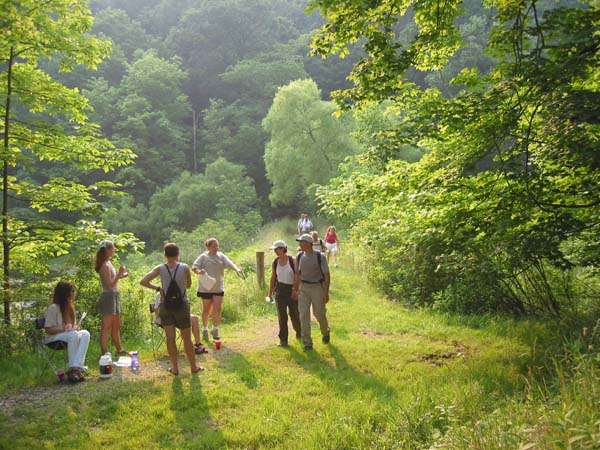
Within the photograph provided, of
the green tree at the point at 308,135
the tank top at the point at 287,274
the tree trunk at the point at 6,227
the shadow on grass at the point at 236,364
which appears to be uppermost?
the green tree at the point at 308,135

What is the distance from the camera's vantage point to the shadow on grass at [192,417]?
3979 mm

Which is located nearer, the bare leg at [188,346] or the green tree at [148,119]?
the bare leg at [188,346]

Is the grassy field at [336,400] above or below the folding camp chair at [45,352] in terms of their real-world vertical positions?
below

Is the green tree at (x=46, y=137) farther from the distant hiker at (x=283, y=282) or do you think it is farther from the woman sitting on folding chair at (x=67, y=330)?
the distant hiker at (x=283, y=282)

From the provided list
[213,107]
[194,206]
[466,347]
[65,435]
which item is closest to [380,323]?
[466,347]

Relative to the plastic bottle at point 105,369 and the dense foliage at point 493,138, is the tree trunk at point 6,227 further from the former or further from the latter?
the dense foliage at point 493,138

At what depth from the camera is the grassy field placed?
3270mm

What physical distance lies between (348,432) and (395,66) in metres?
4.45

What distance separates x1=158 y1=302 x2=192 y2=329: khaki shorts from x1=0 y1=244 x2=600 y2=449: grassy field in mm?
710

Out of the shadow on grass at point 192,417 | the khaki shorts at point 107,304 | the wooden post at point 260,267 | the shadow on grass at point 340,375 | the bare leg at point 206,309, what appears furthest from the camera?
the wooden post at point 260,267

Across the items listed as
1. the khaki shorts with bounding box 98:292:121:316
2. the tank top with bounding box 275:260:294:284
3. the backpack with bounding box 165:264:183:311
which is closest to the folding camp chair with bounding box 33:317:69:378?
the khaki shorts with bounding box 98:292:121:316

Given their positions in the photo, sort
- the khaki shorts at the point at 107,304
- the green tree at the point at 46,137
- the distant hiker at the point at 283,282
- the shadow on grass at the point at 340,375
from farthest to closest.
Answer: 1. the distant hiker at the point at 283,282
2. the green tree at the point at 46,137
3. the khaki shorts at the point at 107,304
4. the shadow on grass at the point at 340,375

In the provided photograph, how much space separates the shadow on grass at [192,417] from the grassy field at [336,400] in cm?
1

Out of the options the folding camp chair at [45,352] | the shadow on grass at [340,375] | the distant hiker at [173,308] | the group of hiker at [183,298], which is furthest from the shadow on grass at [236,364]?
the folding camp chair at [45,352]
